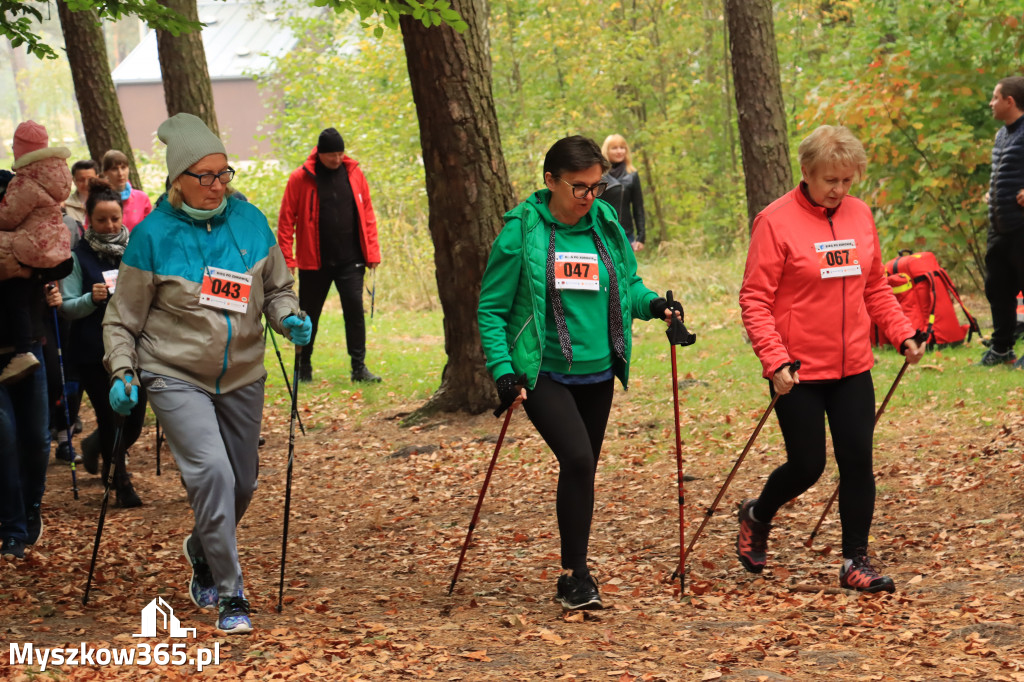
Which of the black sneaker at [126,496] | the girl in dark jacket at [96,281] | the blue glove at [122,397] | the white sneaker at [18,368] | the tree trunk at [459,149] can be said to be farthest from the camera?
the tree trunk at [459,149]

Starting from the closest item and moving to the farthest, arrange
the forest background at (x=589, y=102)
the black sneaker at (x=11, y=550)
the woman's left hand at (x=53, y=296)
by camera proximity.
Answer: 1. the black sneaker at (x=11, y=550)
2. the woman's left hand at (x=53, y=296)
3. the forest background at (x=589, y=102)

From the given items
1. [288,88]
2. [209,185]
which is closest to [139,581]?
[209,185]

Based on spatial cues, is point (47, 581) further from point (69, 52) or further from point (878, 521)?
point (69, 52)

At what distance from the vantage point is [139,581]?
5586 mm

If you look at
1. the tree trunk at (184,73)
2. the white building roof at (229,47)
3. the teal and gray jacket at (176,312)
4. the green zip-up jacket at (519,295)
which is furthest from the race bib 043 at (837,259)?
the white building roof at (229,47)

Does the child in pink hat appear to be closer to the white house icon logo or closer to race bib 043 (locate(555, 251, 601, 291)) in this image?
the white house icon logo

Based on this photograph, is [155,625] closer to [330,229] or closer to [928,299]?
[330,229]

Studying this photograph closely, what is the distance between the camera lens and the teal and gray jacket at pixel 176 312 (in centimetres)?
452

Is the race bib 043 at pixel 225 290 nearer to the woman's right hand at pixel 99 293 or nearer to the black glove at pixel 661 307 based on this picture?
the black glove at pixel 661 307

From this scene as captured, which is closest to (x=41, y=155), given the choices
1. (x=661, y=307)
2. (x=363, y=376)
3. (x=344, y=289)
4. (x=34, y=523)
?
(x=34, y=523)

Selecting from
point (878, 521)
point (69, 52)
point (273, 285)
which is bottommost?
point (878, 521)

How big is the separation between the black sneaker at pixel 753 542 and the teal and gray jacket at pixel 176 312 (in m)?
2.39

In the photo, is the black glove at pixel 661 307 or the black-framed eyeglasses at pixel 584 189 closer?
the black-framed eyeglasses at pixel 584 189

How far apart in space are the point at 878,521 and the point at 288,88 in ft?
70.0
